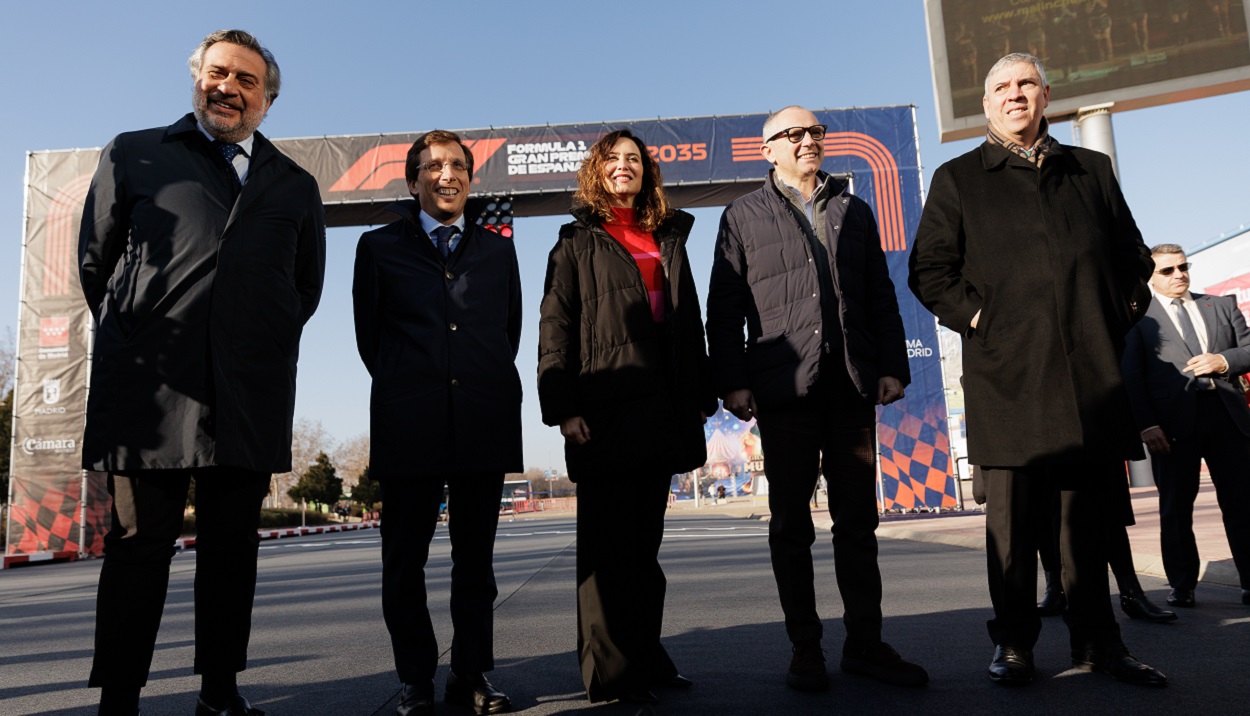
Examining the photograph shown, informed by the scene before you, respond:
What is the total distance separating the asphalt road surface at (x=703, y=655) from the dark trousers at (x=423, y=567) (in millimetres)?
168

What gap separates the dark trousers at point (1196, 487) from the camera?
4309 mm

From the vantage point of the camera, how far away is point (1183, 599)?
423 cm

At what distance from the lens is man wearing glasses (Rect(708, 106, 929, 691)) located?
3031mm

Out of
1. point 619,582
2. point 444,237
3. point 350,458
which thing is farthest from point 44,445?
point 350,458

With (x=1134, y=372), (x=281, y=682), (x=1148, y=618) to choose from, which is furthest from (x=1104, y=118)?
(x=281, y=682)

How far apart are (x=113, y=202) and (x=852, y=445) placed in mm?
2279

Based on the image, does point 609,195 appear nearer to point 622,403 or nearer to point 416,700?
point 622,403

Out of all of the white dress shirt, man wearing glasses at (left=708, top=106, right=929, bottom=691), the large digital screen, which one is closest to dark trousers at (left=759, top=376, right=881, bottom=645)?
man wearing glasses at (left=708, top=106, right=929, bottom=691)

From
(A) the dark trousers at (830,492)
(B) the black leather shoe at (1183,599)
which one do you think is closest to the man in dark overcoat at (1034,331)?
(A) the dark trousers at (830,492)

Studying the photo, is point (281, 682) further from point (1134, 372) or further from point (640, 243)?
point (1134, 372)

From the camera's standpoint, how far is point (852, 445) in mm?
3123

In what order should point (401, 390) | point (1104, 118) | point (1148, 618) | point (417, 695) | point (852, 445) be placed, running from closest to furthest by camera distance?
point (417, 695) → point (401, 390) → point (852, 445) → point (1148, 618) → point (1104, 118)

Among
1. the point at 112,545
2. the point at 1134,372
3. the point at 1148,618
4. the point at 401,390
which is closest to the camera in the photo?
the point at 112,545

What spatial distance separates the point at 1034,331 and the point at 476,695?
195 cm
